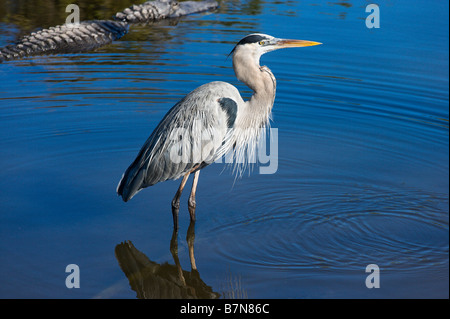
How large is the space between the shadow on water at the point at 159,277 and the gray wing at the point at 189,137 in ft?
2.51

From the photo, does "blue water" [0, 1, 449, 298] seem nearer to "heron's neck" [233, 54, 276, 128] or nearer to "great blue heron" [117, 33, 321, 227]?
"great blue heron" [117, 33, 321, 227]

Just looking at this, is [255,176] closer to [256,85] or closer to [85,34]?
[256,85]

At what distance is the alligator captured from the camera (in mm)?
11859

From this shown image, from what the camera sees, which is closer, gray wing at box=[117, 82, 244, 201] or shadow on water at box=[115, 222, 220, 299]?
shadow on water at box=[115, 222, 220, 299]

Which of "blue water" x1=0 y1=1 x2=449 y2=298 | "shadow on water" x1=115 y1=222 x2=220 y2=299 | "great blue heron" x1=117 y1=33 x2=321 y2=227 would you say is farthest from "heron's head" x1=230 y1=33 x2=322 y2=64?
"shadow on water" x1=115 y1=222 x2=220 y2=299

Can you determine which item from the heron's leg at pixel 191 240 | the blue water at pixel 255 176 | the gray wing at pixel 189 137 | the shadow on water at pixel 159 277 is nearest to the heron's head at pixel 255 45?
the gray wing at pixel 189 137

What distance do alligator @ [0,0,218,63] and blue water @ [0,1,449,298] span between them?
0.31 m

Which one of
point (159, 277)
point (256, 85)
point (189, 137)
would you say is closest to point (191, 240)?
point (159, 277)

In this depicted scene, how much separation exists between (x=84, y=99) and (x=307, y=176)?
400 centimetres

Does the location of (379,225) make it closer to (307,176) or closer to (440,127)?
(307,176)

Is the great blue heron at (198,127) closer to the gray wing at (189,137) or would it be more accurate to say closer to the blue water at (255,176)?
the gray wing at (189,137)

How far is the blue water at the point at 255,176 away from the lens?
223 inches

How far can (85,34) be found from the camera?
1279 cm

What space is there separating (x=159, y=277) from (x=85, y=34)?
27.0ft
